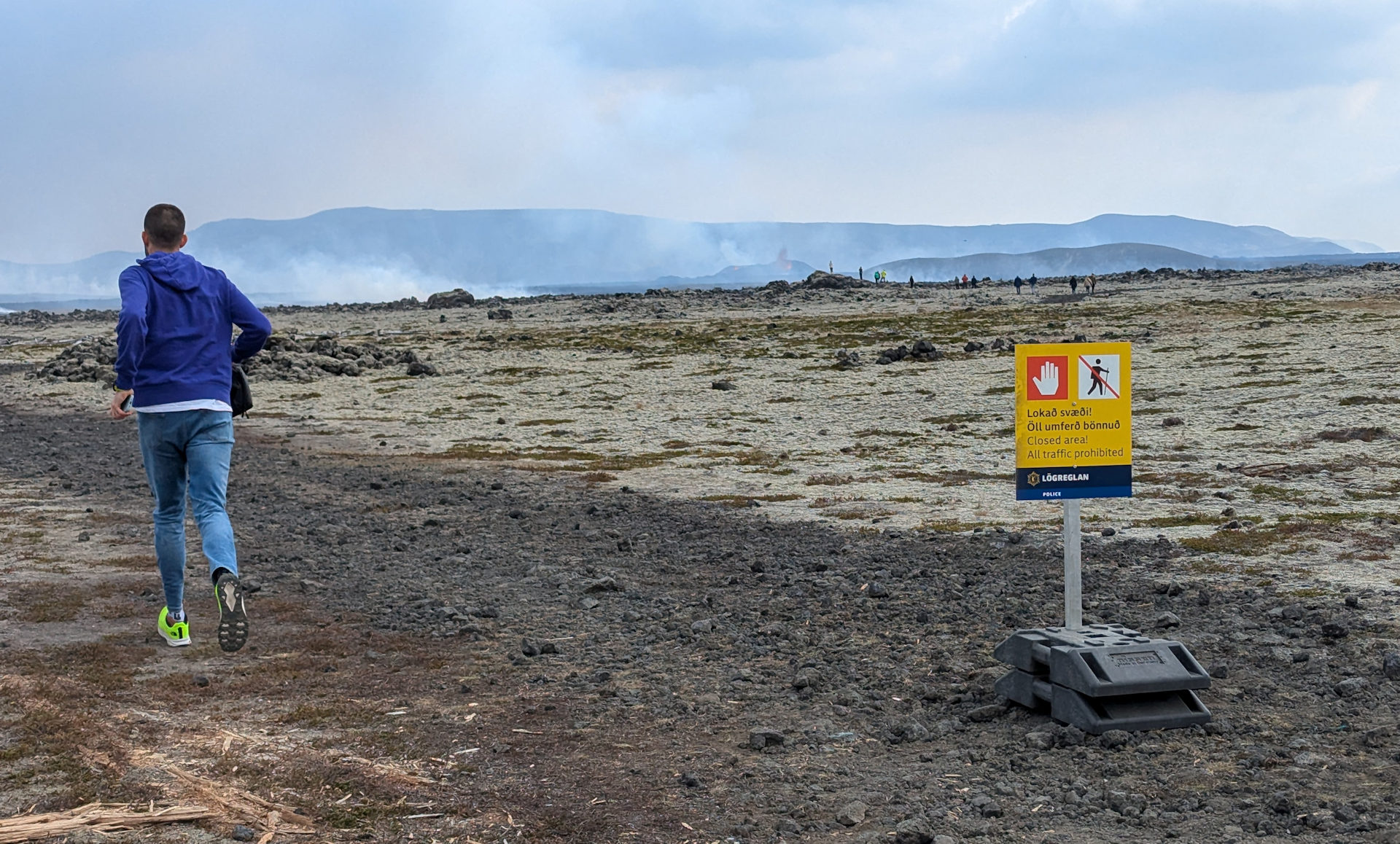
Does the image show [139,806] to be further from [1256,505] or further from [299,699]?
[1256,505]

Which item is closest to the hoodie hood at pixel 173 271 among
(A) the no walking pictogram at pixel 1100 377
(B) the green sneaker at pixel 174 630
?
(B) the green sneaker at pixel 174 630

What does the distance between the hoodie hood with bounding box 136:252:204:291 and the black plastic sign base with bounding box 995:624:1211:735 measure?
4566 mm

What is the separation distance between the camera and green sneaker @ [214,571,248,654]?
20.5 ft

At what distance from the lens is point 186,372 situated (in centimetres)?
634

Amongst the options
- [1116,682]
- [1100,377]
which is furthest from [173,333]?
[1116,682]

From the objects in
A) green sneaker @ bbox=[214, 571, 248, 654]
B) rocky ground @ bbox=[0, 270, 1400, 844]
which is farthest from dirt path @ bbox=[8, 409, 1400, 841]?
green sneaker @ bbox=[214, 571, 248, 654]

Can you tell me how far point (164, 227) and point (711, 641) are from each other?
12.6 ft

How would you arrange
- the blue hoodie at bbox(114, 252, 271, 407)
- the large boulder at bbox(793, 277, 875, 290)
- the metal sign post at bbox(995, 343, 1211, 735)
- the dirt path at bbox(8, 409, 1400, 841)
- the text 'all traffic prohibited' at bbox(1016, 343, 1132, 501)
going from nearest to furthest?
the dirt path at bbox(8, 409, 1400, 841), the metal sign post at bbox(995, 343, 1211, 735), the text 'all traffic prohibited' at bbox(1016, 343, 1132, 501), the blue hoodie at bbox(114, 252, 271, 407), the large boulder at bbox(793, 277, 875, 290)

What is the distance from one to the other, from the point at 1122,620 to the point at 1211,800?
2787mm

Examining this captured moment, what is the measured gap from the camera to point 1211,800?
4.67 metres

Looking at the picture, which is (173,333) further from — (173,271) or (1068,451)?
(1068,451)

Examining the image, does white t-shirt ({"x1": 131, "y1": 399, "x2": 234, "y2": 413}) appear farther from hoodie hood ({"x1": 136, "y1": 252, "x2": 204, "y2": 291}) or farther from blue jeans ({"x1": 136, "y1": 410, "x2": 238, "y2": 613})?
hoodie hood ({"x1": 136, "y1": 252, "x2": 204, "y2": 291})

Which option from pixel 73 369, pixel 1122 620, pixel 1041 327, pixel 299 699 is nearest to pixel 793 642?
pixel 1122 620

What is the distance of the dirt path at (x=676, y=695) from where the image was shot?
15.3 ft
